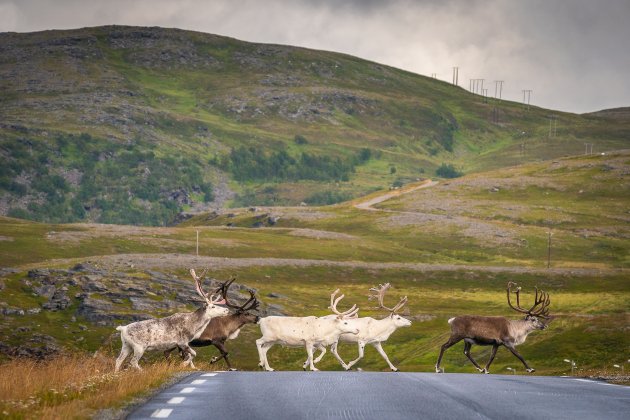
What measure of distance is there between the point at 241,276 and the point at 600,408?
118 metres

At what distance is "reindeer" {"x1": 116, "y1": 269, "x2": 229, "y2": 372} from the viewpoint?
3462 centimetres

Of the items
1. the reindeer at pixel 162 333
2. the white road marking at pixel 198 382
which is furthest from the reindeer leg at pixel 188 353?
the white road marking at pixel 198 382

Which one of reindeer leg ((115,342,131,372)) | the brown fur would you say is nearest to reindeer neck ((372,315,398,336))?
the brown fur

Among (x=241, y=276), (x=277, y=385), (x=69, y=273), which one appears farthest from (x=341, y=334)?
(x=241, y=276)

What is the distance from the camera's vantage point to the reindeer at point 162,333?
34625 mm

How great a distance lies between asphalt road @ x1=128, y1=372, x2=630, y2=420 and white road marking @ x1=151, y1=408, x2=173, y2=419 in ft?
0.07

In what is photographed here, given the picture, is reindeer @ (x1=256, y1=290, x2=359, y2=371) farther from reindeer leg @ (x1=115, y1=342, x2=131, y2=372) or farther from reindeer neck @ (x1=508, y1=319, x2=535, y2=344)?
Answer: reindeer leg @ (x1=115, y1=342, x2=131, y2=372)

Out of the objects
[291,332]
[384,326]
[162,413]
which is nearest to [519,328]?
[384,326]

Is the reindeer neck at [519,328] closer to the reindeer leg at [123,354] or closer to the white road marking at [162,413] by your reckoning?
the reindeer leg at [123,354]

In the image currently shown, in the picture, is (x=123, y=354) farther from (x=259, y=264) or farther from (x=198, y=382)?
(x=259, y=264)

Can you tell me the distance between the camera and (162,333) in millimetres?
35812

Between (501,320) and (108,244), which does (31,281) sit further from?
(108,244)

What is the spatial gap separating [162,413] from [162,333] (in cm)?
1715

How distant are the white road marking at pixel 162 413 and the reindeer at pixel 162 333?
537 inches
